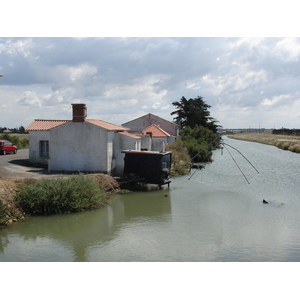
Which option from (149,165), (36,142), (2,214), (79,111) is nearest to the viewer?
(2,214)

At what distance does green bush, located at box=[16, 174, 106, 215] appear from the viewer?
13703 millimetres

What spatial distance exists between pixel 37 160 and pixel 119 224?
507 inches

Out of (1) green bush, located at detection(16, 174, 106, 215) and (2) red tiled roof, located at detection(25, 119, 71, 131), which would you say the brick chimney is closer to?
(2) red tiled roof, located at detection(25, 119, 71, 131)

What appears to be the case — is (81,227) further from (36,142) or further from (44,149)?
(36,142)

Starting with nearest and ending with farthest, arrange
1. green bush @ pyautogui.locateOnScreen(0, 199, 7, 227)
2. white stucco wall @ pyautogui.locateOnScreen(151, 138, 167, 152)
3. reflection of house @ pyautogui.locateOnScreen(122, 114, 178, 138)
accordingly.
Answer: green bush @ pyautogui.locateOnScreen(0, 199, 7, 227) < white stucco wall @ pyautogui.locateOnScreen(151, 138, 167, 152) < reflection of house @ pyautogui.locateOnScreen(122, 114, 178, 138)

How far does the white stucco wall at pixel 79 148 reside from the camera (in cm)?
1983

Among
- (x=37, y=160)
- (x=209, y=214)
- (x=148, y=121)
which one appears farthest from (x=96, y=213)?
(x=148, y=121)

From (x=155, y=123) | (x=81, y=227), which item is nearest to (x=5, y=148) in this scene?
(x=81, y=227)

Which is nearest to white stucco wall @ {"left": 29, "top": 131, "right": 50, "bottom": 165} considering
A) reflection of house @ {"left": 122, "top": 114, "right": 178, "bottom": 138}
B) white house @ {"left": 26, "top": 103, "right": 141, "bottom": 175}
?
white house @ {"left": 26, "top": 103, "right": 141, "bottom": 175}

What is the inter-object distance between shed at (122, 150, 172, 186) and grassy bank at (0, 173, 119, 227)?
14.7 ft

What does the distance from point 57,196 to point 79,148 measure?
6556mm

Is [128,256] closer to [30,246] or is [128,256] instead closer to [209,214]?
[30,246]

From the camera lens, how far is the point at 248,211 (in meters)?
15.4

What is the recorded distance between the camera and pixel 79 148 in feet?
66.0
